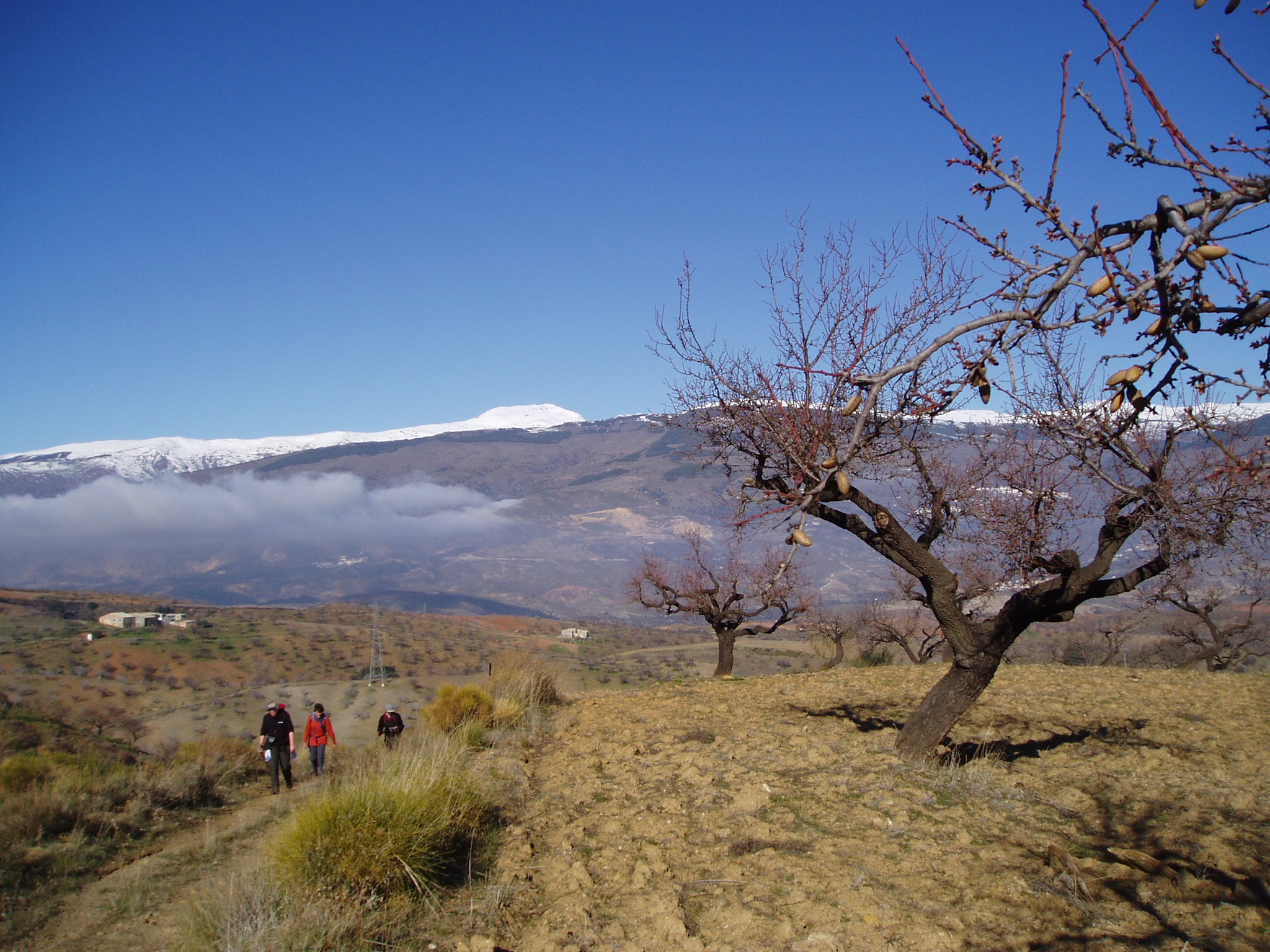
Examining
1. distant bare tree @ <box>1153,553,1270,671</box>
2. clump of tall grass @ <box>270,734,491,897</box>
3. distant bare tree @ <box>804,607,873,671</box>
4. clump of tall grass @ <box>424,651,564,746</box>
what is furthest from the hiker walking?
distant bare tree @ <box>1153,553,1270,671</box>

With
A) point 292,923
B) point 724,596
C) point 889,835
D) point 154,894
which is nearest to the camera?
point 292,923

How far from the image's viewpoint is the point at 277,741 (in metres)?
13.6

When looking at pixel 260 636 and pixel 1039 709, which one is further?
pixel 260 636

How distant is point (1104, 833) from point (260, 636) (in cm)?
8855

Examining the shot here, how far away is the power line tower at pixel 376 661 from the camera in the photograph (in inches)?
2008

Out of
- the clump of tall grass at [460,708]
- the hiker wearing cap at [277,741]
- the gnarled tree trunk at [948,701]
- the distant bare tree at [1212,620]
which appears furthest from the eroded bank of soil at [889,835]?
the distant bare tree at [1212,620]

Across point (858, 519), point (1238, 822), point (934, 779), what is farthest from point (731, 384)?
point (1238, 822)

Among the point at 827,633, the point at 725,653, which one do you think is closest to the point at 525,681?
the point at 725,653

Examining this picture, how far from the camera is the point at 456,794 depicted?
7.35 metres

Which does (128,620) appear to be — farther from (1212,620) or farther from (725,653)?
(1212,620)

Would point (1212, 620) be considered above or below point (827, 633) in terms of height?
above

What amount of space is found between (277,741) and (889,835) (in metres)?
11.4

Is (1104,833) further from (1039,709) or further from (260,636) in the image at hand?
(260,636)

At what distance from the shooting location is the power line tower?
5101cm
